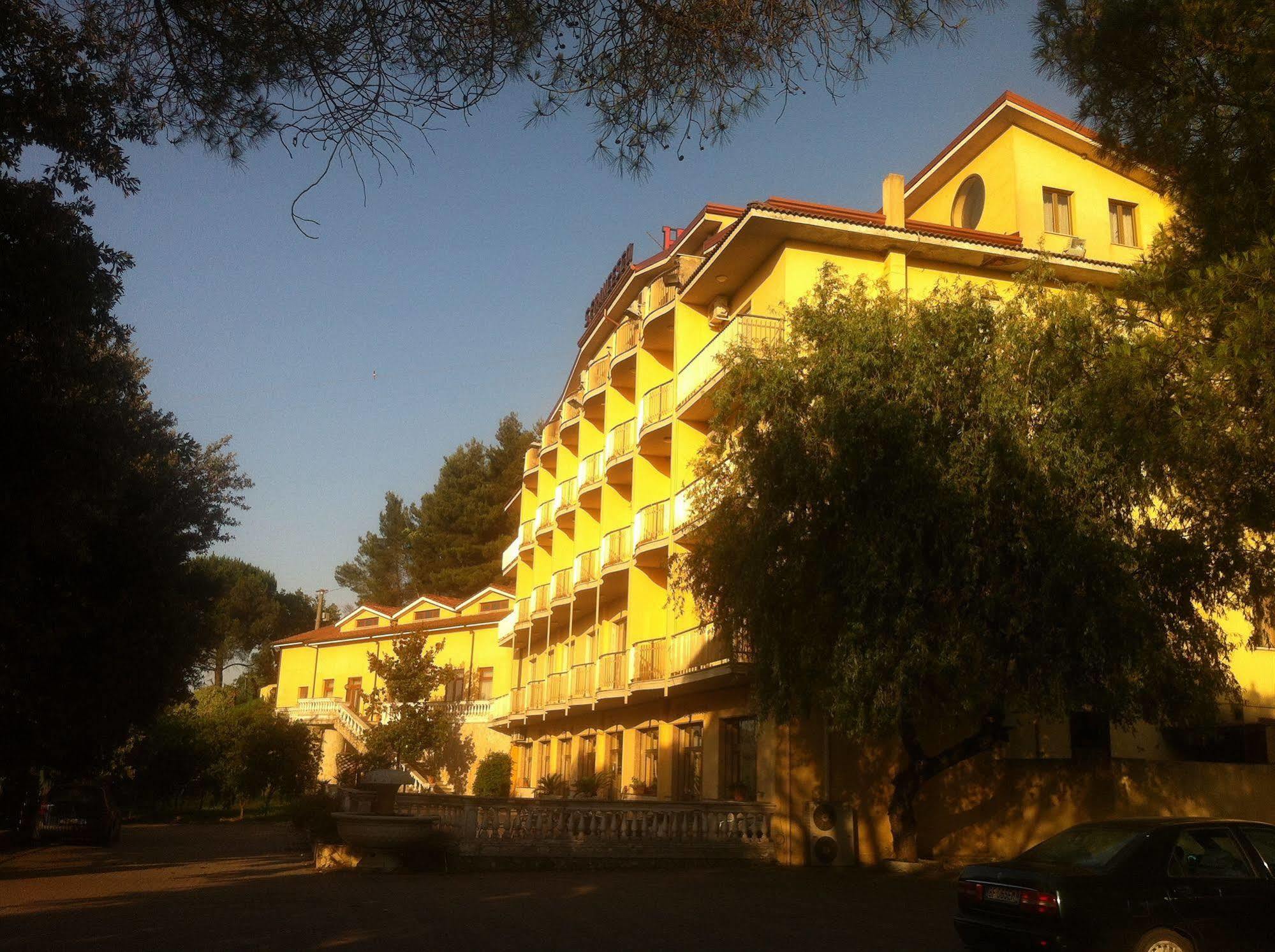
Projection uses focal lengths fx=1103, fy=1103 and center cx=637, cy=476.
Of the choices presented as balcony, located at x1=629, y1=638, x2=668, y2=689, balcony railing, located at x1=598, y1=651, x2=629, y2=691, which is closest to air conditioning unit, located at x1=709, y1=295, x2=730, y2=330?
balcony, located at x1=629, y1=638, x2=668, y2=689

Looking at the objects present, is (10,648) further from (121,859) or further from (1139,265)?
(1139,265)

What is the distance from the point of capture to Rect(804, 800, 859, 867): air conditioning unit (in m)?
19.2

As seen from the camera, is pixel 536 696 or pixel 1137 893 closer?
pixel 1137 893

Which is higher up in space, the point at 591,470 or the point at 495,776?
the point at 591,470

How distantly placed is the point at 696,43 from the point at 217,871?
15.5 m

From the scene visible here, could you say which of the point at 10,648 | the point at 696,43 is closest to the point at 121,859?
the point at 10,648

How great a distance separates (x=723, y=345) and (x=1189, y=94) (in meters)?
12.4

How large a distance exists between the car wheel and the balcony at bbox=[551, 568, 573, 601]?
83.1ft

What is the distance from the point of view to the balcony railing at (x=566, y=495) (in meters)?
35.5

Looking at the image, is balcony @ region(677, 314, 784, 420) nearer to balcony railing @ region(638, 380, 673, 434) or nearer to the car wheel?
balcony railing @ region(638, 380, 673, 434)

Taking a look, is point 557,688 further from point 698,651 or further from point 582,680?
point 698,651

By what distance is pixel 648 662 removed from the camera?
25.4 meters

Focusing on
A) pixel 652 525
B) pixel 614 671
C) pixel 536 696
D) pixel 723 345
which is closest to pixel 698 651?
pixel 652 525

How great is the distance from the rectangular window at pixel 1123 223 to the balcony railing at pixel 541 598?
19.5m
